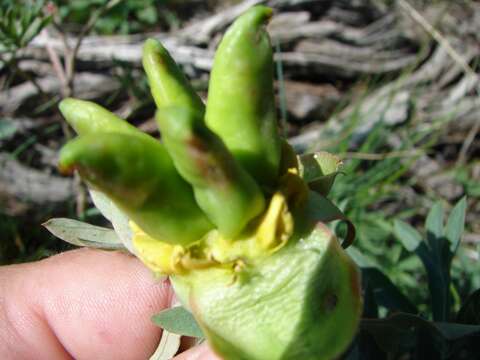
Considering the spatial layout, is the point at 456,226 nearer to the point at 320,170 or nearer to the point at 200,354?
the point at 320,170

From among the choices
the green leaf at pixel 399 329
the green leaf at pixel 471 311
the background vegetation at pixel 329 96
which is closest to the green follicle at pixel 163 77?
the green leaf at pixel 399 329

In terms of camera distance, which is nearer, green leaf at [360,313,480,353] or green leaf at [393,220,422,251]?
green leaf at [360,313,480,353]

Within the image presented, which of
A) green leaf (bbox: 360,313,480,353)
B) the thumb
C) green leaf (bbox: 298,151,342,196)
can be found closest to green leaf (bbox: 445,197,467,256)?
green leaf (bbox: 360,313,480,353)

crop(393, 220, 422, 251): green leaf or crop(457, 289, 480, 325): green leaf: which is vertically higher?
crop(457, 289, 480, 325): green leaf

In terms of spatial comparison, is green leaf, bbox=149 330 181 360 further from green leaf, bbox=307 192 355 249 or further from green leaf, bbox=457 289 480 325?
green leaf, bbox=457 289 480 325

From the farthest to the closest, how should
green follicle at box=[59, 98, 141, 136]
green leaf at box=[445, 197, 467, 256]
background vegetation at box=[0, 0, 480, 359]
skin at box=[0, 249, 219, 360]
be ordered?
background vegetation at box=[0, 0, 480, 359], skin at box=[0, 249, 219, 360], green leaf at box=[445, 197, 467, 256], green follicle at box=[59, 98, 141, 136]

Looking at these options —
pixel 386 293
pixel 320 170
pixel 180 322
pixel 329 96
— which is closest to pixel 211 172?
pixel 320 170
